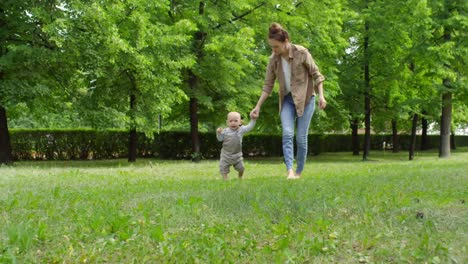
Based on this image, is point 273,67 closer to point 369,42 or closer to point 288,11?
point 288,11

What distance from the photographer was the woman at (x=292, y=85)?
7.17 metres

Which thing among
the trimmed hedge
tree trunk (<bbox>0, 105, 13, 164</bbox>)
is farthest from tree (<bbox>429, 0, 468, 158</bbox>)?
tree trunk (<bbox>0, 105, 13, 164</bbox>)

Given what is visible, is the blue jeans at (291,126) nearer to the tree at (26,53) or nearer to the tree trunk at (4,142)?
the tree at (26,53)

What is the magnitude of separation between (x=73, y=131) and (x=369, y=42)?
14.5 meters

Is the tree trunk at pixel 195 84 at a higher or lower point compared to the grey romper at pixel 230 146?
higher

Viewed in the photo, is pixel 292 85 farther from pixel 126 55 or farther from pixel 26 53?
pixel 26 53

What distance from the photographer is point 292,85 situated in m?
7.25

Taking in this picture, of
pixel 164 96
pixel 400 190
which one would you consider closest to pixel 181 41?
pixel 164 96

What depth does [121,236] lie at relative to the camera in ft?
10.7

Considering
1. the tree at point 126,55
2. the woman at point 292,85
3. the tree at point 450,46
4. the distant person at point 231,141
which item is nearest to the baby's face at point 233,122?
the distant person at point 231,141

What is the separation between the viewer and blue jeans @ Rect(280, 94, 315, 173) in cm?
725

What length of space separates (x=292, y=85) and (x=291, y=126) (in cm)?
62

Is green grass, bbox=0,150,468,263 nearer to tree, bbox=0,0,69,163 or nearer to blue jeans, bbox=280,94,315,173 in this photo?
blue jeans, bbox=280,94,315,173

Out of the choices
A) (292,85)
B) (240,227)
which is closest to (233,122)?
(292,85)
